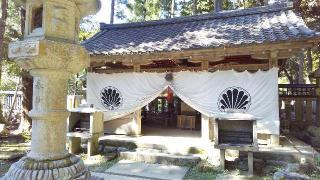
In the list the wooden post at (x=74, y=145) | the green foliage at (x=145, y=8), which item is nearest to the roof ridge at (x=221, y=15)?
the wooden post at (x=74, y=145)

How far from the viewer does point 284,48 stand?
27.7 ft

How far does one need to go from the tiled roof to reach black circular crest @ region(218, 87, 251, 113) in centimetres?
168

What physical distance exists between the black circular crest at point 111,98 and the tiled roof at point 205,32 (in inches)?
61.7

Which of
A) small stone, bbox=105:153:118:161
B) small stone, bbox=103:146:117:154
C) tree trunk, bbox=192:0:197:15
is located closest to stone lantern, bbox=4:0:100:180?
small stone, bbox=105:153:118:161

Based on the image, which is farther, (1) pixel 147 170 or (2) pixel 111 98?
(2) pixel 111 98

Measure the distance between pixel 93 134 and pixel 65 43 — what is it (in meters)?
5.34

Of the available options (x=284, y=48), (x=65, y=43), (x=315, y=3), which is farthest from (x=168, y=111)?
(x=65, y=43)

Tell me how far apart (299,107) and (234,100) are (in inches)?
129

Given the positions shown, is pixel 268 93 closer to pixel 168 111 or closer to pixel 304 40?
pixel 304 40

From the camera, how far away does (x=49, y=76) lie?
4.11 meters

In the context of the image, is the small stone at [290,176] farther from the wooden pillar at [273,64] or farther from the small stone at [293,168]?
the wooden pillar at [273,64]

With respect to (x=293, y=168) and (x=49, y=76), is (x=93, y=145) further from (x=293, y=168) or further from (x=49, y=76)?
(x=293, y=168)

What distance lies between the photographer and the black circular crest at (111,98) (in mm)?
10977

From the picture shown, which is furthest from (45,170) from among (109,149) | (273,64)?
(273,64)
